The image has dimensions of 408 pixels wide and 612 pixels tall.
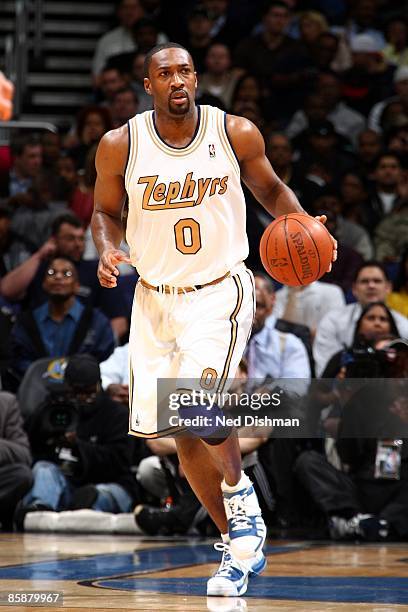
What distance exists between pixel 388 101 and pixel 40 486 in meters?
6.62

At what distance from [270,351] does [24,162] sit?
3.94 metres

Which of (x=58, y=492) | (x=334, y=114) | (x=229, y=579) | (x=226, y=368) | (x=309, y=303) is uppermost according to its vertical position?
(x=334, y=114)

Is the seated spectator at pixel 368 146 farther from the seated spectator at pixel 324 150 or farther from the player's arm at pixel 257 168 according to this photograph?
the player's arm at pixel 257 168

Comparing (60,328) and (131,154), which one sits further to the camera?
(60,328)

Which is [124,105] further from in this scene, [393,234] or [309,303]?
[309,303]

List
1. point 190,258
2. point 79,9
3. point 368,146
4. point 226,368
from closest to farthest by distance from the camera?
point 226,368, point 190,258, point 368,146, point 79,9

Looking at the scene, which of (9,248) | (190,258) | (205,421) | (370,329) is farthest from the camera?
(9,248)

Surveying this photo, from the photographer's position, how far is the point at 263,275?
8.95 meters

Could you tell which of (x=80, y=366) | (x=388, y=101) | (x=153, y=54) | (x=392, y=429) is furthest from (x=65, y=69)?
(x=153, y=54)

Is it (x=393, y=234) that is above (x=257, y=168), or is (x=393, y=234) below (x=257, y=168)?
above

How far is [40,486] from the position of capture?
807 cm

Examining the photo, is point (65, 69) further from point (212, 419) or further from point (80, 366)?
point (212, 419)

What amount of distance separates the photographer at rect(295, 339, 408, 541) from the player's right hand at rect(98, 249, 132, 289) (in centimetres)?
325

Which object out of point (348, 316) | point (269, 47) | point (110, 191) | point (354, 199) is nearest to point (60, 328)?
point (348, 316)
